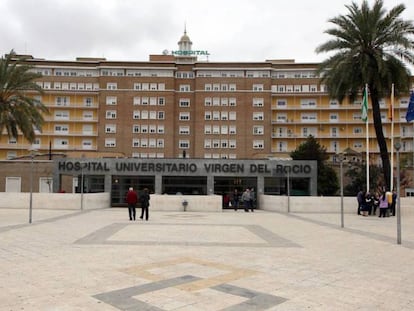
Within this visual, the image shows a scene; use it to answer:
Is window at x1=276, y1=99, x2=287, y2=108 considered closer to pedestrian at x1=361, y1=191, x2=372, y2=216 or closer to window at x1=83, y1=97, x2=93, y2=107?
window at x1=83, y1=97, x2=93, y2=107

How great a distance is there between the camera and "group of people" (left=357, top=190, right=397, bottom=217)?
24172 millimetres

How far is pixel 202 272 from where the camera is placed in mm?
8484

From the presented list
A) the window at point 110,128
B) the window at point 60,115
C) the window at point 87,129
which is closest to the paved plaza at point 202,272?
the window at point 110,128

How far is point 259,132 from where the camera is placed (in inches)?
2800

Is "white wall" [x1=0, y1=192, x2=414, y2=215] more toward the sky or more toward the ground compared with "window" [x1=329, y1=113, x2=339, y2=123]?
more toward the ground

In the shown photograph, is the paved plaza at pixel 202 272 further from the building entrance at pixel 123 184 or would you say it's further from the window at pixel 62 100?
the window at pixel 62 100

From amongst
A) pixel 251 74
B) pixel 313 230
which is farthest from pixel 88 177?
pixel 251 74

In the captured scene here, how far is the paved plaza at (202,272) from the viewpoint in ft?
21.0

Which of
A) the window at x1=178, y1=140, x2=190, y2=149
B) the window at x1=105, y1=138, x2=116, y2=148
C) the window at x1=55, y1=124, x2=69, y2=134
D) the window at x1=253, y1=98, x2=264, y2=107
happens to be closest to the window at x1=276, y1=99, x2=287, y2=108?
the window at x1=253, y1=98, x2=264, y2=107

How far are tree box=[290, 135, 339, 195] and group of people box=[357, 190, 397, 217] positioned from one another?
26768mm

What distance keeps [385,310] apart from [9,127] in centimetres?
3029

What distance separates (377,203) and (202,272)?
2003 centimetres

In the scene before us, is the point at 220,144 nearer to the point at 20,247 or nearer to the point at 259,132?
the point at 259,132

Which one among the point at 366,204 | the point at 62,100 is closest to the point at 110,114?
the point at 62,100
